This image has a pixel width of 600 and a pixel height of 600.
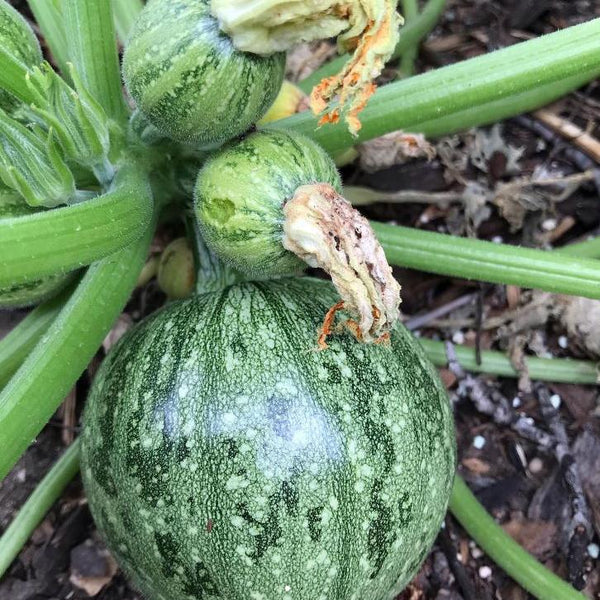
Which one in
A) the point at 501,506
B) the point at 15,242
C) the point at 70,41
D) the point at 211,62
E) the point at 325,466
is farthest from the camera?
the point at 501,506

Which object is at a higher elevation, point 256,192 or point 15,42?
point 15,42

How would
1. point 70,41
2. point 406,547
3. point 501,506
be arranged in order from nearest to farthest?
point 406,547, point 70,41, point 501,506

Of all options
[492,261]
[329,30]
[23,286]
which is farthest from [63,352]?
[492,261]

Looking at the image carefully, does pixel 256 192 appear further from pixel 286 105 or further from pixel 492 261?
pixel 286 105

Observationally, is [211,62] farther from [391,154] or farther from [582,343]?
[582,343]

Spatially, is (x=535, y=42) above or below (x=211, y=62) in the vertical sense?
below

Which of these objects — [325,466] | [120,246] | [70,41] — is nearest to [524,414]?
[325,466]
